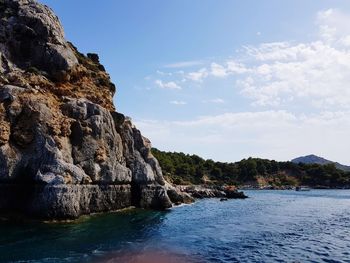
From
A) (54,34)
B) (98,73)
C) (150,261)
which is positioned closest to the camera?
(150,261)

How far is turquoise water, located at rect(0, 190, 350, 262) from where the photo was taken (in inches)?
1273

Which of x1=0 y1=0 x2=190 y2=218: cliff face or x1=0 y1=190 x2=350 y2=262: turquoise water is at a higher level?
x1=0 y1=0 x2=190 y2=218: cliff face

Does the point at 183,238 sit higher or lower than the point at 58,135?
lower

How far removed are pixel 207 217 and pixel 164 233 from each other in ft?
56.6

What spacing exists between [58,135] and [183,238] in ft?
70.3

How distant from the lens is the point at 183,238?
41938mm

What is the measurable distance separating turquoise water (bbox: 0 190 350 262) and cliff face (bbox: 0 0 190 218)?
3.79m

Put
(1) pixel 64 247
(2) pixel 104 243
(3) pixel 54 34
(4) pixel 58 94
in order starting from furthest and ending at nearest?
(3) pixel 54 34 < (4) pixel 58 94 < (2) pixel 104 243 < (1) pixel 64 247

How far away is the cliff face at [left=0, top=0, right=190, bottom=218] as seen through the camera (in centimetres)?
4609

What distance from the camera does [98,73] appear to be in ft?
244

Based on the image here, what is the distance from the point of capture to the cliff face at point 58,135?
151 ft

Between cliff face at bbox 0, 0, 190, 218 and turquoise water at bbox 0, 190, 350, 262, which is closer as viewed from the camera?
turquoise water at bbox 0, 190, 350, 262

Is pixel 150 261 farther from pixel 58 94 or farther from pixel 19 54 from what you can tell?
pixel 19 54

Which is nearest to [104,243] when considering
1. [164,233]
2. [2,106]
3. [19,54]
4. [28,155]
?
[164,233]
